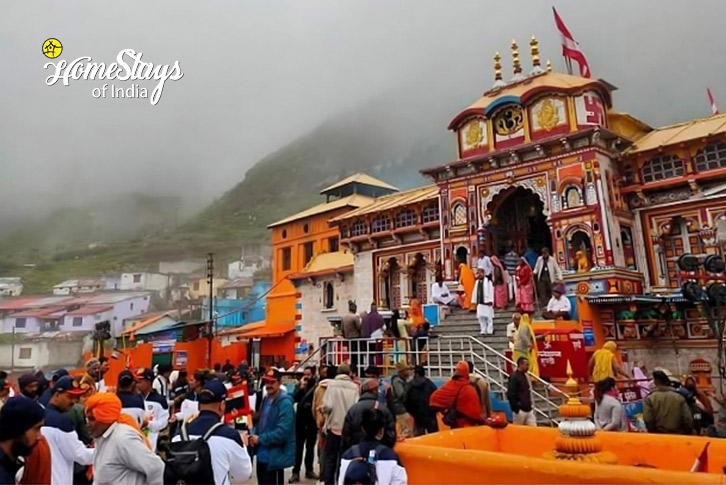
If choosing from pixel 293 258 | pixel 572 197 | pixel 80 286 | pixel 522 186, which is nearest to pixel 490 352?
pixel 572 197

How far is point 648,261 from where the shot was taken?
1593 centimetres

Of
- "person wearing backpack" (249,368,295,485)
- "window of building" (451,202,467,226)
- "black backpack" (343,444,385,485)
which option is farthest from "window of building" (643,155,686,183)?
"black backpack" (343,444,385,485)

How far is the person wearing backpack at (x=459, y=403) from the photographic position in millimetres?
7051

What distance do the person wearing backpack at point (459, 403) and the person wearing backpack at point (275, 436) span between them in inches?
81.1

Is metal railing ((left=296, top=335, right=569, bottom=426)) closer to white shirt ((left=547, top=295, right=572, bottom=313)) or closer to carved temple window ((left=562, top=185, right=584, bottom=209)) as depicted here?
white shirt ((left=547, top=295, right=572, bottom=313))

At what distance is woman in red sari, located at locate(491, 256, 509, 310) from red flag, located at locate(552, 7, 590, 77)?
8435 millimetres

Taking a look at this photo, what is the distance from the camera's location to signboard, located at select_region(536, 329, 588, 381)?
43.5ft

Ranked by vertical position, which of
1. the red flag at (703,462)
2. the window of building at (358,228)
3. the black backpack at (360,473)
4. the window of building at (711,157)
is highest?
the window of building at (358,228)

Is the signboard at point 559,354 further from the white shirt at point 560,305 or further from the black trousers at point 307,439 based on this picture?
the black trousers at point 307,439

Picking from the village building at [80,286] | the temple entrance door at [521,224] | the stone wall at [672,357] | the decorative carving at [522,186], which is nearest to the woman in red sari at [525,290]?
the decorative carving at [522,186]

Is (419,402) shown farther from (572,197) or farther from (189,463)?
(572,197)

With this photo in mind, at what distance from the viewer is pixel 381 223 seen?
22.9m

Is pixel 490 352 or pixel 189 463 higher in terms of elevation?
pixel 490 352

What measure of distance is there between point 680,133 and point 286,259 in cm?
2663
